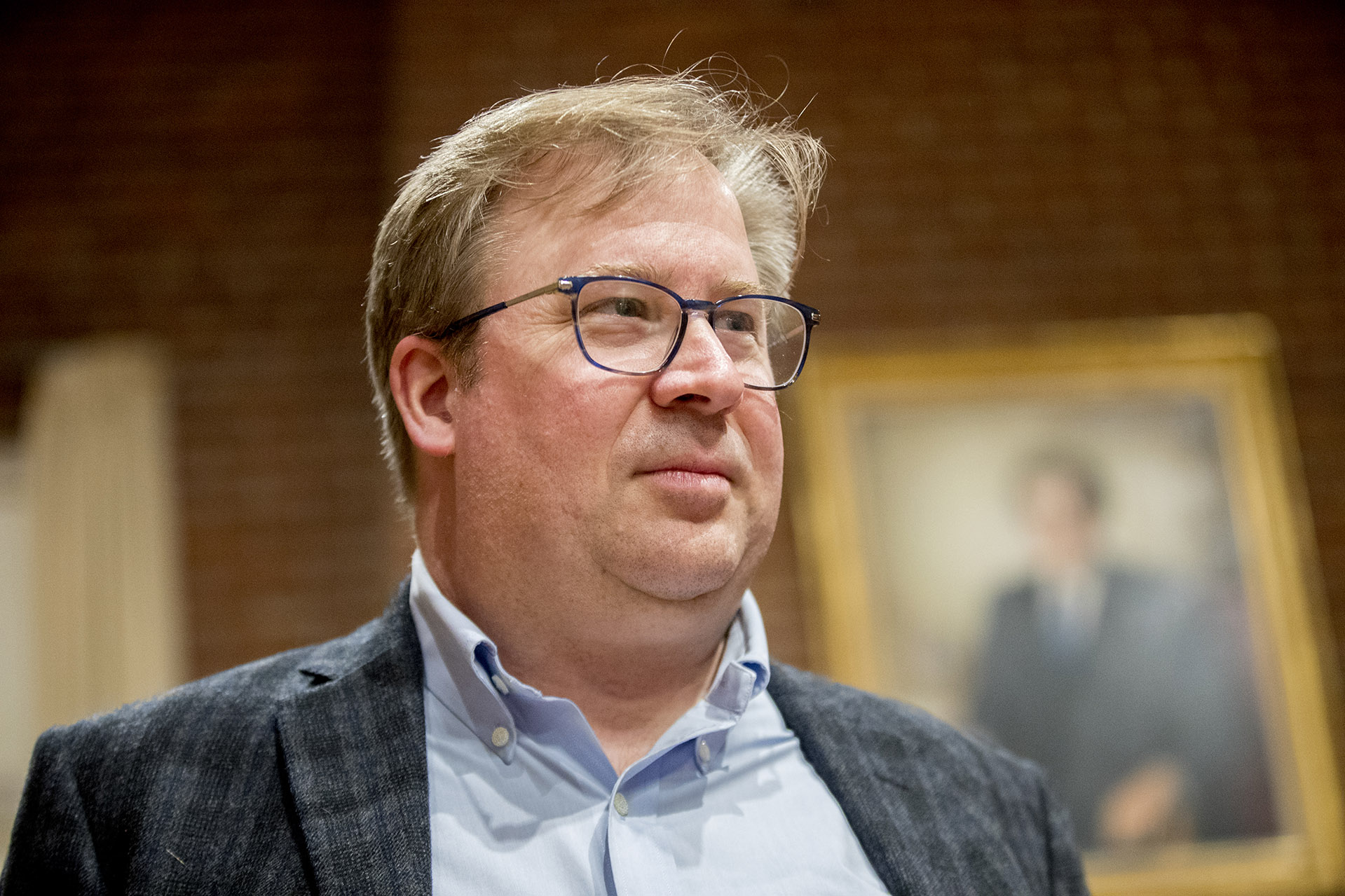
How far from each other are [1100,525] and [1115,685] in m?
0.40

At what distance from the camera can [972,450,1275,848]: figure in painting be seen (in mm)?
2822

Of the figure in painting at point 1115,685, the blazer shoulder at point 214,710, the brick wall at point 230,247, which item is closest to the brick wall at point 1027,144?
the figure in painting at point 1115,685

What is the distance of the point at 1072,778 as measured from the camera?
9.23ft

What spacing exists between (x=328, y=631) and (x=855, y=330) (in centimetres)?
169

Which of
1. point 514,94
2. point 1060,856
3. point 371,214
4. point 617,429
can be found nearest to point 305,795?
point 617,429

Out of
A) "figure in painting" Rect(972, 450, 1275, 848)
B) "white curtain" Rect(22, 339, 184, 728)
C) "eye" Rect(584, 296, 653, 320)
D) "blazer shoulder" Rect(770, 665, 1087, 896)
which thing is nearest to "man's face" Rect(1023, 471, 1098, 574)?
"figure in painting" Rect(972, 450, 1275, 848)

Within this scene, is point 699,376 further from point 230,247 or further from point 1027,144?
point 230,247

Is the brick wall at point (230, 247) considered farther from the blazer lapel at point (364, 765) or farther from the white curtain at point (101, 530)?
the blazer lapel at point (364, 765)

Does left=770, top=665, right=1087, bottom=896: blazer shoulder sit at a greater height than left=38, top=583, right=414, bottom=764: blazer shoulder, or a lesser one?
lesser

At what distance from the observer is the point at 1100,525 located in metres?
2.98

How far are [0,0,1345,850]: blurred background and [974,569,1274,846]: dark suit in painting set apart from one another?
48 centimetres

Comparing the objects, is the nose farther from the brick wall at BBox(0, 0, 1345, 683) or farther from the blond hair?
the brick wall at BBox(0, 0, 1345, 683)

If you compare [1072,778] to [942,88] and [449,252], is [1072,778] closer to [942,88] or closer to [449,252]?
[942,88]

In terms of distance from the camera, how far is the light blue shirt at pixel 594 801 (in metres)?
1.12
